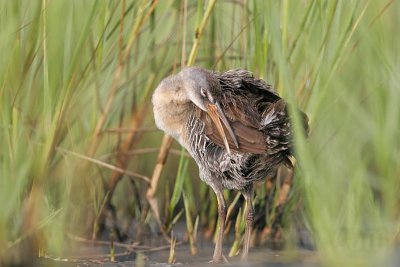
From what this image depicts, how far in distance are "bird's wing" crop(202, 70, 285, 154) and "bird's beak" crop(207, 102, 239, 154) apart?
0.03 meters

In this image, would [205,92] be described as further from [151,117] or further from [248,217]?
[151,117]

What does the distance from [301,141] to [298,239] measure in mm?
2348

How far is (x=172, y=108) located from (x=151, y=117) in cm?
141

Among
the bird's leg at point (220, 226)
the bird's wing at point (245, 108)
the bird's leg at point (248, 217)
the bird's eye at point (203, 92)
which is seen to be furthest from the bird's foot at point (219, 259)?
the bird's eye at point (203, 92)

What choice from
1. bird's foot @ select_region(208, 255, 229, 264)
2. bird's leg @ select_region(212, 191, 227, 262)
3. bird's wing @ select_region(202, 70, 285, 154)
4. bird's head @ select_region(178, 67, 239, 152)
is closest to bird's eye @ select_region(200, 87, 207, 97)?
bird's head @ select_region(178, 67, 239, 152)

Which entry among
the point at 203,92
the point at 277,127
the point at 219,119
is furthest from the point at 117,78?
the point at 277,127

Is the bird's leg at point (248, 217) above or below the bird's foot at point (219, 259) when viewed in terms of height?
above

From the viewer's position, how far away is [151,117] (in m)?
6.44

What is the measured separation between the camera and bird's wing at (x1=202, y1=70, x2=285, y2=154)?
4539 millimetres

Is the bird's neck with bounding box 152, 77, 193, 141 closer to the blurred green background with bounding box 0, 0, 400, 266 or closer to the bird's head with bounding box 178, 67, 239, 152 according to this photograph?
the bird's head with bounding box 178, 67, 239, 152

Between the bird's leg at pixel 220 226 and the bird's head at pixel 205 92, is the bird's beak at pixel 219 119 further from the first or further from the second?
the bird's leg at pixel 220 226

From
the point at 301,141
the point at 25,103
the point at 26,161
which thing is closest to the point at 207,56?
the point at 25,103

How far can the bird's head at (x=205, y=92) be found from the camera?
4680 millimetres

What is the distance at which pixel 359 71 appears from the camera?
6.05m
